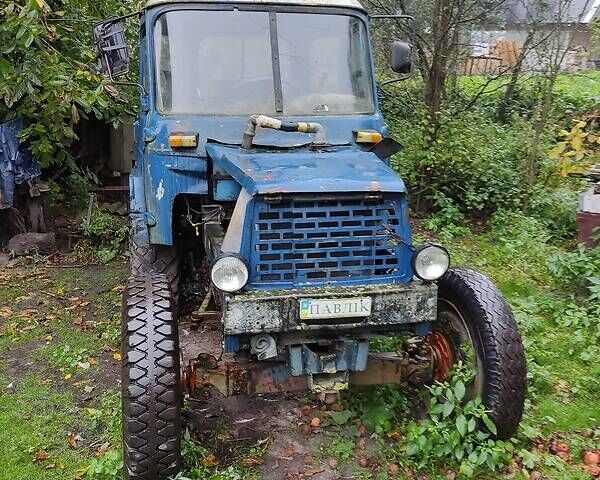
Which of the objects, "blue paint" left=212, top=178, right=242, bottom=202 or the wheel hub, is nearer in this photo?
the wheel hub

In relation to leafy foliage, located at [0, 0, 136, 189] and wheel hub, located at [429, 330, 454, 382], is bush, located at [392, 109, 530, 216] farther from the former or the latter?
wheel hub, located at [429, 330, 454, 382]

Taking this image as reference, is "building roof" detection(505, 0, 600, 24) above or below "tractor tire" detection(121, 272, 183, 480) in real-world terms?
above

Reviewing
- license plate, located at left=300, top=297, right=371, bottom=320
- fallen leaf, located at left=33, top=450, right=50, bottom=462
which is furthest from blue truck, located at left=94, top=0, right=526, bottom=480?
fallen leaf, located at left=33, top=450, right=50, bottom=462

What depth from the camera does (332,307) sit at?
3314 mm

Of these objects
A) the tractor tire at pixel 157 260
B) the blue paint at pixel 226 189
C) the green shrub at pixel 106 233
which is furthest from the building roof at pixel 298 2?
the green shrub at pixel 106 233

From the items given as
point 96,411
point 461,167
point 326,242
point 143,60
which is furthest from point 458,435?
point 461,167

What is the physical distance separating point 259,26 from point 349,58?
64 centimetres

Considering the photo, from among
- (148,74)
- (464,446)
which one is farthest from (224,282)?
(148,74)

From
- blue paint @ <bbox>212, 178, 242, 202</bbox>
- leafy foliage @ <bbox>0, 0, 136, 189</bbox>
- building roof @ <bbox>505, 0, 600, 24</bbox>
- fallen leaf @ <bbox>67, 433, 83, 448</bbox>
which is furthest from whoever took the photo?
building roof @ <bbox>505, 0, 600, 24</bbox>

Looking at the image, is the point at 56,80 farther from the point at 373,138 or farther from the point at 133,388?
the point at 133,388

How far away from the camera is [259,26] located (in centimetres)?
445

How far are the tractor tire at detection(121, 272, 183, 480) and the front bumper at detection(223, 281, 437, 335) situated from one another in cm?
33

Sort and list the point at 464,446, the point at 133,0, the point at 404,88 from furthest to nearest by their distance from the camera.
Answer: the point at 404,88 < the point at 133,0 < the point at 464,446

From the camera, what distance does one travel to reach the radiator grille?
3.32 metres
